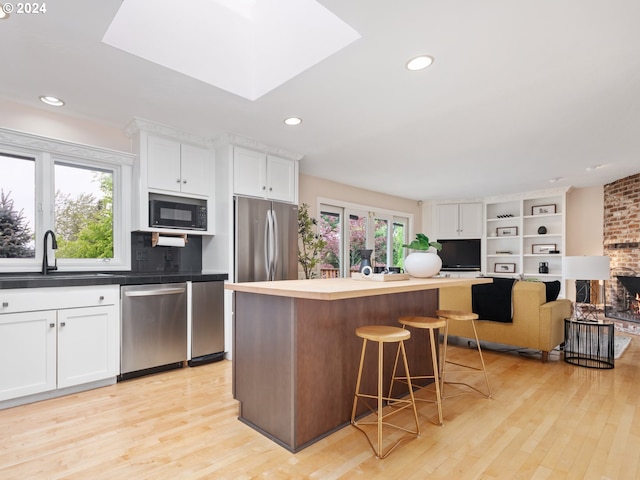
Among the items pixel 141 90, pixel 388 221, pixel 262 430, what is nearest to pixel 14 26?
pixel 141 90

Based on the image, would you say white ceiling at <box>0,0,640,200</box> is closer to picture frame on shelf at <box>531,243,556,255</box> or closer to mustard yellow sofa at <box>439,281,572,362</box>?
mustard yellow sofa at <box>439,281,572,362</box>

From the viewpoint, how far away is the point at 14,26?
1.97 metres

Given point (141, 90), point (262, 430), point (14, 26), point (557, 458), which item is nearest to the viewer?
point (557, 458)

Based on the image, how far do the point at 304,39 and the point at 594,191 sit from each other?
6513mm

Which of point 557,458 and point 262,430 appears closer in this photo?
point 557,458

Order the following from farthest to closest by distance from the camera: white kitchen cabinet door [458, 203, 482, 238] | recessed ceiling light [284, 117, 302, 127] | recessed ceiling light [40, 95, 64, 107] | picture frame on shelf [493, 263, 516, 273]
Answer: white kitchen cabinet door [458, 203, 482, 238] < picture frame on shelf [493, 263, 516, 273] < recessed ceiling light [284, 117, 302, 127] < recessed ceiling light [40, 95, 64, 107]

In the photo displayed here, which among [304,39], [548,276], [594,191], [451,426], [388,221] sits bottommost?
[451,426]

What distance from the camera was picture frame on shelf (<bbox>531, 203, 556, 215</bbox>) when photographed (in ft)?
21.9

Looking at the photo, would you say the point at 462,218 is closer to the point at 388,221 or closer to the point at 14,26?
the point at 388,221

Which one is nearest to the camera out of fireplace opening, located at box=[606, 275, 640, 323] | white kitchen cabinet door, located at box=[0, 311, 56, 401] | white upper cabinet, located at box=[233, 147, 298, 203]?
white kitchen cabinet door, located at box=[0, 311, 56, 401]

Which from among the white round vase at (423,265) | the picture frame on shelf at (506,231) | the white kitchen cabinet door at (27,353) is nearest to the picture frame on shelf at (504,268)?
the picture frame on shelf at (506,231)

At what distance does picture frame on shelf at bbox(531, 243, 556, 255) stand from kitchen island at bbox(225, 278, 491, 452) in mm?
5457

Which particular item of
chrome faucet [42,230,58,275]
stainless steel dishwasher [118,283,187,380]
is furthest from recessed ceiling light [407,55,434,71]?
chrome faucet [42,230,58,275]

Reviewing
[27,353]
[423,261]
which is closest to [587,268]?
[423,261]
